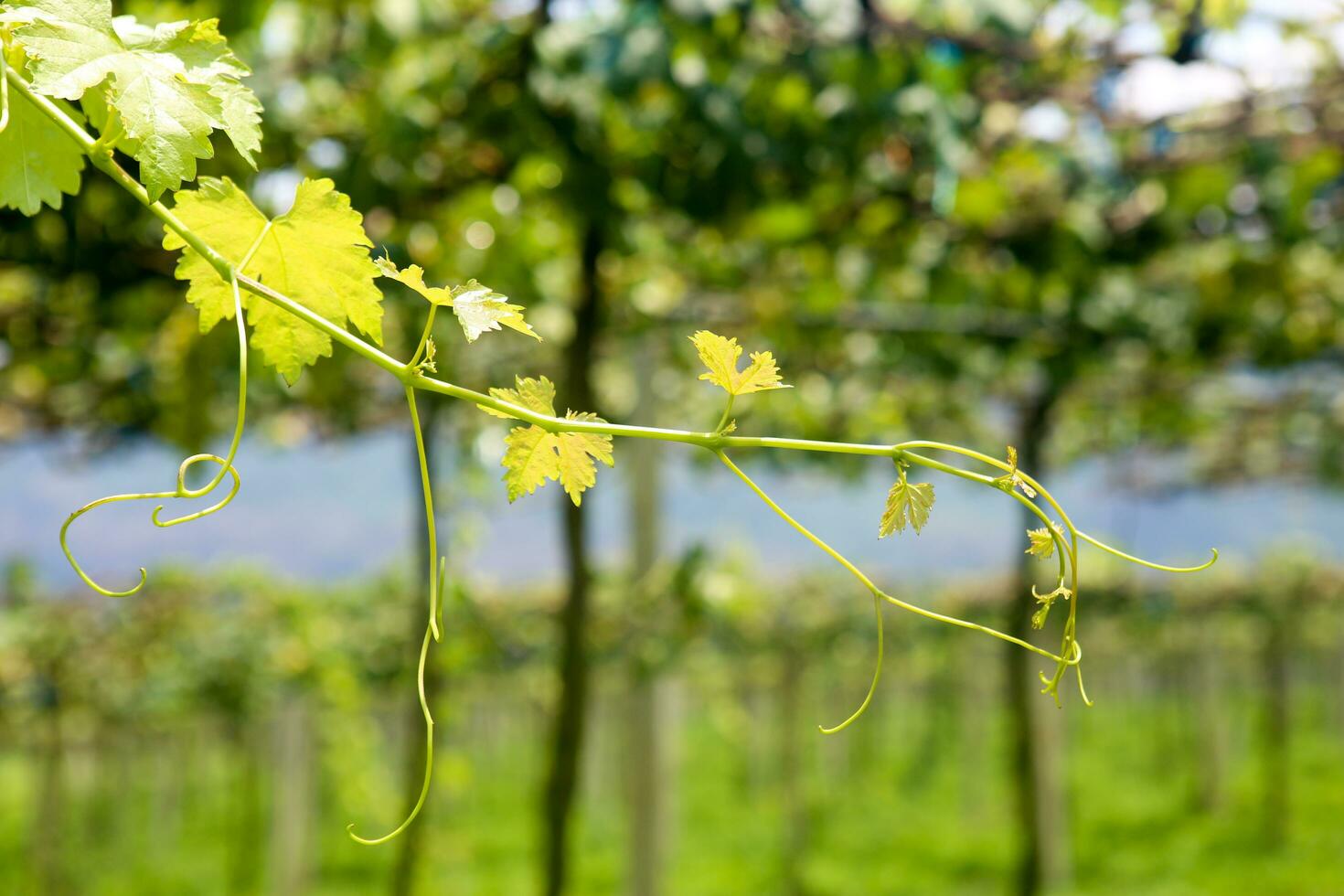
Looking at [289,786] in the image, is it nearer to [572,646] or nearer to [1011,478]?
[572,646]

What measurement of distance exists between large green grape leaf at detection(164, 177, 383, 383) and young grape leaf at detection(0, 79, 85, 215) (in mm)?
63

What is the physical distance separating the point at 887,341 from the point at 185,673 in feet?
13.1

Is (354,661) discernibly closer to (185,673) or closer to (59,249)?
(185,673)

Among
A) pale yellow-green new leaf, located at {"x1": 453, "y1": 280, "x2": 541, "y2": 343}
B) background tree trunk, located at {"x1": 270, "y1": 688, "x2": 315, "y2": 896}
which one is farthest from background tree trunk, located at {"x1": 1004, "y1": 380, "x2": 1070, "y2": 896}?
pale yellow-green new leaf, located at {"x1": 453, "y1": 280, "x2": 541, "y2": 343}

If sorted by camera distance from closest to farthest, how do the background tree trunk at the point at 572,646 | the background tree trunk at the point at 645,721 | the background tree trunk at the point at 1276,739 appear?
1. the background tree trunk at the point at 572,646
2. the background tree trunk at the point at 645,721
3. the background tree trunk at the point at 1276,739

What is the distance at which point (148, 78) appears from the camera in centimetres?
51

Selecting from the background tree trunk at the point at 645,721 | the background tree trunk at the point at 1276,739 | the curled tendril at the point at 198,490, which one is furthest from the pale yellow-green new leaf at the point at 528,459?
the background tree trunk at the point at 1276,739

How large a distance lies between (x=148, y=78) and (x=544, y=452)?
22 cm

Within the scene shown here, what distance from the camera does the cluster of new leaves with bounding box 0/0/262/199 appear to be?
495 millimetres

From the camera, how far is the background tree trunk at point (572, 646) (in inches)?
91.0

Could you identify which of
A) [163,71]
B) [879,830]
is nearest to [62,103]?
[163,71]

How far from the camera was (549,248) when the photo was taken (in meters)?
2.78

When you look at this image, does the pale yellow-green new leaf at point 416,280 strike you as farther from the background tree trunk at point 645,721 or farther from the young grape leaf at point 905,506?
the background tree trunk at point 645,721

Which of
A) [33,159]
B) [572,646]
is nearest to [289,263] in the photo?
[33,159]
